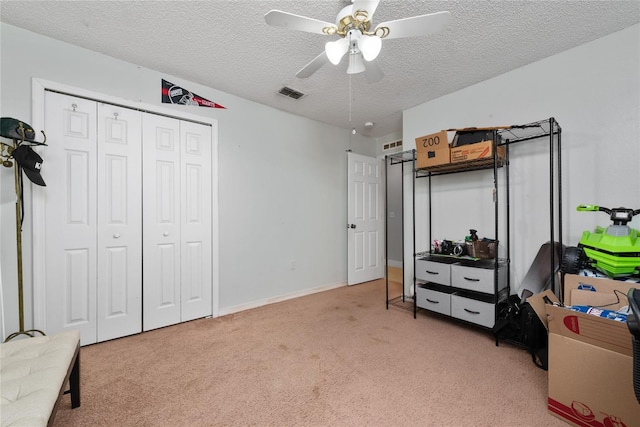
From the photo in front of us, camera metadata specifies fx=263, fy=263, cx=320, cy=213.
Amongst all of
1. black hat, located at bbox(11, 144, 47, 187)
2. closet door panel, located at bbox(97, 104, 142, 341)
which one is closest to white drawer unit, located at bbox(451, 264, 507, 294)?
closet door panel, located at bbox(97, 104, 142, 341)

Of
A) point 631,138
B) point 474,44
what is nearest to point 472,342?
point 631,138

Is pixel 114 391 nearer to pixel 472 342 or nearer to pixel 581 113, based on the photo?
pixel 472 342

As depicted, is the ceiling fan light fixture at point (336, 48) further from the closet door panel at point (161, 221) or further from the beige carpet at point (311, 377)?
the beige carpet at point (311, 377)

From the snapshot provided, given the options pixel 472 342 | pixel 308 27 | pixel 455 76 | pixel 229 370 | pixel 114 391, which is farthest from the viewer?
pixel 455 76

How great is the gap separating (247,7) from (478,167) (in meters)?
2.49

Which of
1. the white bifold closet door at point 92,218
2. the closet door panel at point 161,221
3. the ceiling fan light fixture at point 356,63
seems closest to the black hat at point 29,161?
the white bifold closet door at point 92,218

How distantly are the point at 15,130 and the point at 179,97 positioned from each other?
126cm

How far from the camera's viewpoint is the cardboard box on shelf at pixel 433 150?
2.47m

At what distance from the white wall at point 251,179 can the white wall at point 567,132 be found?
1.71 meters

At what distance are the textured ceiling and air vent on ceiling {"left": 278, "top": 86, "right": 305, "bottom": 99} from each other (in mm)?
73

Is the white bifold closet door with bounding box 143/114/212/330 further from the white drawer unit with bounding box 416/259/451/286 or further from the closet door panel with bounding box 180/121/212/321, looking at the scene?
the white drawer unit with bounding box 416/259/451/286

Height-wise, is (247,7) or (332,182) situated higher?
(247,7)

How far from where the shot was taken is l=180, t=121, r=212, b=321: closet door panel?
8.90 feet

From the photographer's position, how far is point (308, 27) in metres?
1.47
